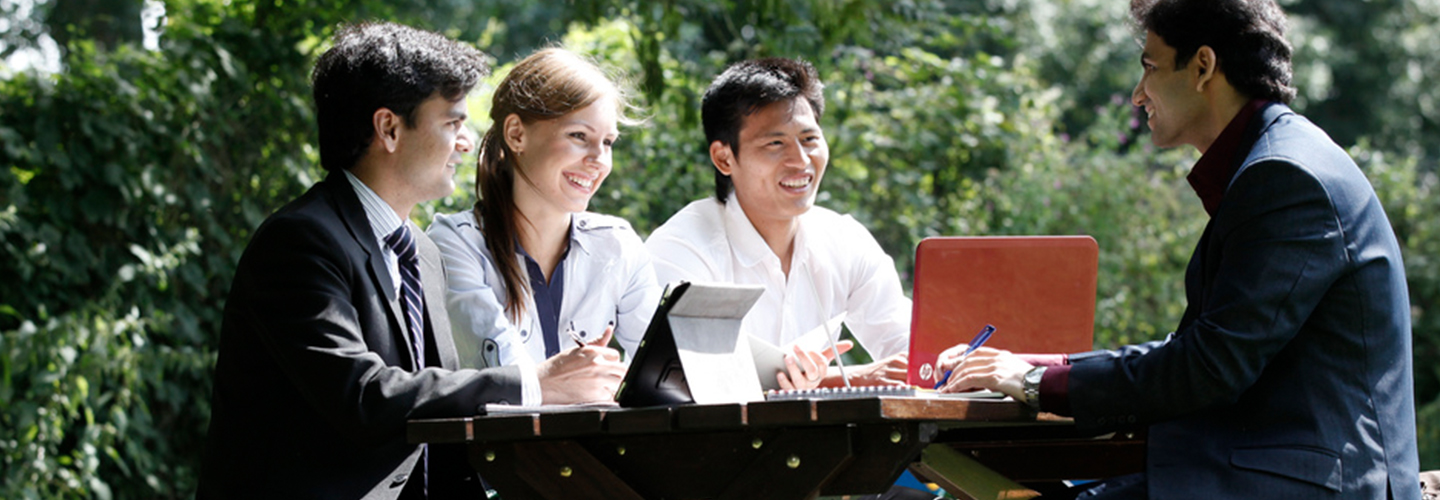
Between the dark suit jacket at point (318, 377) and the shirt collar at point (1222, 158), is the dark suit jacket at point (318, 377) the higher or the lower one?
the lower one

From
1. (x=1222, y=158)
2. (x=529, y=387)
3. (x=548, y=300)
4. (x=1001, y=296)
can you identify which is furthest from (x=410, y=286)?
(x=1222, y=158)

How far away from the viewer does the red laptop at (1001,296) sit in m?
3.08

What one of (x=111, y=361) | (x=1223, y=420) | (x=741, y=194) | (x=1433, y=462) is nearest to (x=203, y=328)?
(x=111, y=361)

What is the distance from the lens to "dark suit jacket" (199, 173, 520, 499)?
247cm

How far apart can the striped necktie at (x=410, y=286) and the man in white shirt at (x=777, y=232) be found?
3.68 feet

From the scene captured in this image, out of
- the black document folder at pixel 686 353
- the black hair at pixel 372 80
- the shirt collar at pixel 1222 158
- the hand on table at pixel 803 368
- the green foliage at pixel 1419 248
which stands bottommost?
the green foliage at pixel 1419 248

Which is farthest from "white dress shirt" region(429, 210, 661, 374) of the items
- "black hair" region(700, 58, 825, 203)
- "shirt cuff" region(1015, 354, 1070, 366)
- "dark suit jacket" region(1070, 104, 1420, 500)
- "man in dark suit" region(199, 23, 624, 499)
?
"dark suit jacket" region(1070, 104, 1420, 500)

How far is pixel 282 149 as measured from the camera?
5.75 m

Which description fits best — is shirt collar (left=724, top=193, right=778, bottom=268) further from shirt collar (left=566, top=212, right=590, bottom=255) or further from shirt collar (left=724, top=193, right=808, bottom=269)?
shirt collar (left=566, top=212, right=590, bottom=255)

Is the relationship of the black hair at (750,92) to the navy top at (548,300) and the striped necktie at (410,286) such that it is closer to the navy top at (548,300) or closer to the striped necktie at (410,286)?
the navy top at (548,300)

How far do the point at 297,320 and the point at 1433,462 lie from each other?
725cm

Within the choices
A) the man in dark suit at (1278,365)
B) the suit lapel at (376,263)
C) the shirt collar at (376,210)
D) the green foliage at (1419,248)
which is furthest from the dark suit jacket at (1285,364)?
the green foliage at (1419,248)

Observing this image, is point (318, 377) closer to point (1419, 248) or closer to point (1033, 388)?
point (1033, 388)

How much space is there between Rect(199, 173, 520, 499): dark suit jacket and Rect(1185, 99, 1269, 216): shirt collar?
1410mm
